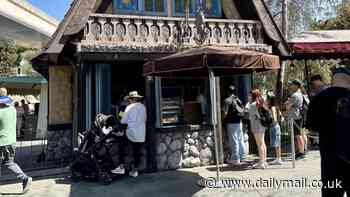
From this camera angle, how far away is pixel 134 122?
27.0 feet

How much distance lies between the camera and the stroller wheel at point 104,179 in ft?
25.1

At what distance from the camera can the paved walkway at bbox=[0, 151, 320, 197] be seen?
21.8ft

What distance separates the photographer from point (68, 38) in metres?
8.66

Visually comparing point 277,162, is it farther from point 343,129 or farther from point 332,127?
point 343,129

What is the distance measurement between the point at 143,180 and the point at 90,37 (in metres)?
3.47

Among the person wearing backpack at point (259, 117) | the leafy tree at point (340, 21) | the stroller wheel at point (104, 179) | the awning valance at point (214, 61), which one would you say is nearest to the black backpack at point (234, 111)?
the person wearing backpack at point (259, 117)

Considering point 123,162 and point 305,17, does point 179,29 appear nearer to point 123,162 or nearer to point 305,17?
point 123,162

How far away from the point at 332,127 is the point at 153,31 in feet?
19.6

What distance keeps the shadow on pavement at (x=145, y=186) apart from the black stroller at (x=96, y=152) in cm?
21

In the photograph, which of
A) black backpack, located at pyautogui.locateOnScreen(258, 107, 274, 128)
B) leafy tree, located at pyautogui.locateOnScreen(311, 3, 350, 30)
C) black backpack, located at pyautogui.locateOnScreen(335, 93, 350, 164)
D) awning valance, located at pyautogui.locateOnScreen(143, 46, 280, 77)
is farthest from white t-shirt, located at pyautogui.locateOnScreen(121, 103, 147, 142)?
leafy tree, located at pyautogui.locateOnScreen(311, 3, 350, 30)

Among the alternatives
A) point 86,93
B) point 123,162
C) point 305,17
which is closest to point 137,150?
point 123,162

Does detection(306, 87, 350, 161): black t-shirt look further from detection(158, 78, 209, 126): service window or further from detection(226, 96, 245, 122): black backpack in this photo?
detection(158, 78, 209, 126): service window

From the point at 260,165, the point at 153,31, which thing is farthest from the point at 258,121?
the point at 153,31

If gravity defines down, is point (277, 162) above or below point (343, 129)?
below
